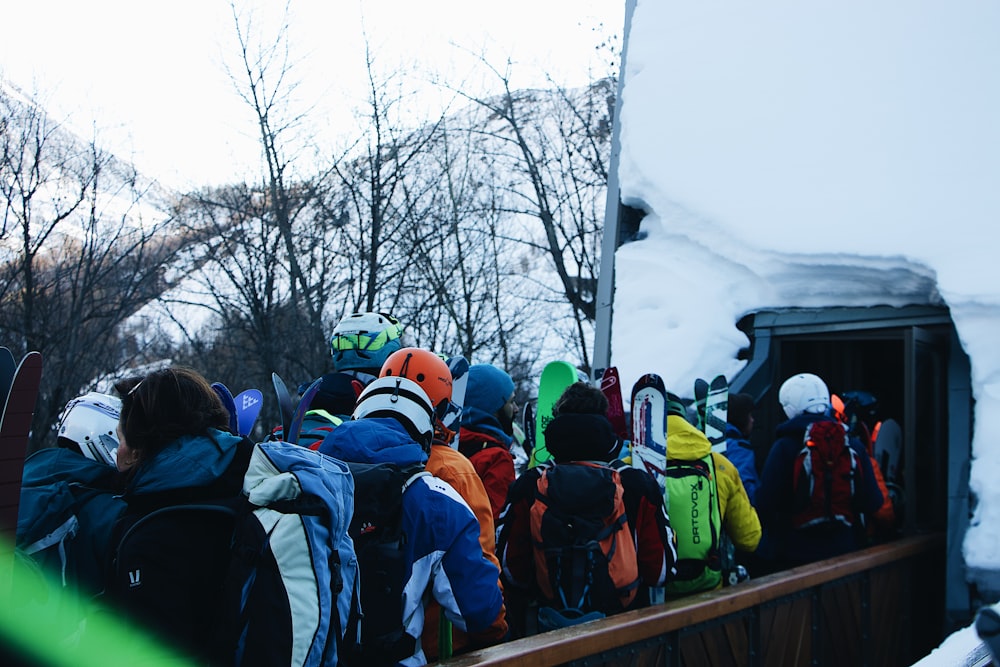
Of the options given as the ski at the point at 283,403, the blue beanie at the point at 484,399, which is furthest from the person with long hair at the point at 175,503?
the blue beanie at the point at 484,399

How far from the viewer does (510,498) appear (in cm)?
400

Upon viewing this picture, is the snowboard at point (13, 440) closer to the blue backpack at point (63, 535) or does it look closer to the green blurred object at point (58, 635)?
the green blurred object at point (58, 635)

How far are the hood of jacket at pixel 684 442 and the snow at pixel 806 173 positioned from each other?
2993 mm

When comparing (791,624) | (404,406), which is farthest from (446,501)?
(791,624)

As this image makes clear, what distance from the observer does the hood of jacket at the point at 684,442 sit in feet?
14.8

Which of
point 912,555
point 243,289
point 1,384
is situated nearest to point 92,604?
point 1,384

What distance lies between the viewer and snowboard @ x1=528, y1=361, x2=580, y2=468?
5804 mm

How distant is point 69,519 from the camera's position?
2.52m

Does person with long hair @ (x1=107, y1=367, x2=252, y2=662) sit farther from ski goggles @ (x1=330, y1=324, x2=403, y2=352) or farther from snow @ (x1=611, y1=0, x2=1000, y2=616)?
snow @ (x1=611, y1=0, x2=1000, y2=616)

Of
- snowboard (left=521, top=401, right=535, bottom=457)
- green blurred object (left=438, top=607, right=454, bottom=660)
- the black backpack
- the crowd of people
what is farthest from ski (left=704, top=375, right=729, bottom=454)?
the black backpack

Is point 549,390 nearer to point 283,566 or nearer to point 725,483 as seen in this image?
point 725,483

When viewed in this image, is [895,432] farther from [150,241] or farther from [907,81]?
[150,241]

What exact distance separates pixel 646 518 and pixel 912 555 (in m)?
3.37

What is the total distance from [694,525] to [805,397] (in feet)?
6.44
